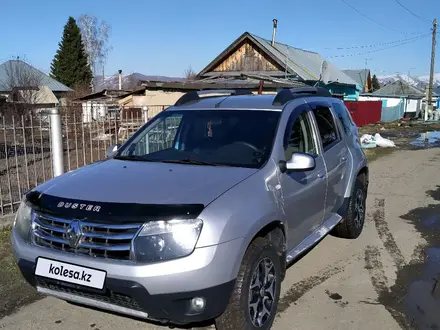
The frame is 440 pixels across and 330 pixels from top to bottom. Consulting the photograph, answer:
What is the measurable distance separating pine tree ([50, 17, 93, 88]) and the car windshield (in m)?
53.9

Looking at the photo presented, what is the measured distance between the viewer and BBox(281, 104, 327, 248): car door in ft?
12.0

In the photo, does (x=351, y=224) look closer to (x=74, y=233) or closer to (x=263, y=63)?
(x=74, y=233)

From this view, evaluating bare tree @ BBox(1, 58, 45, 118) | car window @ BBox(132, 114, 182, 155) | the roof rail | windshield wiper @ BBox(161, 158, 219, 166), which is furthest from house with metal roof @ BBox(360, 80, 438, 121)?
windshield wiper @ BBox(161, 158, 219, 166)

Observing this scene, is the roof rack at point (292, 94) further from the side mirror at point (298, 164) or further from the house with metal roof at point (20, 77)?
the house with metal roof at point (20, 77)

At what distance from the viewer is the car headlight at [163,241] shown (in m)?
2.68

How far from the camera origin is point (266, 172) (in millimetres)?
3398

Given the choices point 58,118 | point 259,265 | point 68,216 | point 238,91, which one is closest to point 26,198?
point 68,216

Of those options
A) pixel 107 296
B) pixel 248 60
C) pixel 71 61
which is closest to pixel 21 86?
pixel 248 60

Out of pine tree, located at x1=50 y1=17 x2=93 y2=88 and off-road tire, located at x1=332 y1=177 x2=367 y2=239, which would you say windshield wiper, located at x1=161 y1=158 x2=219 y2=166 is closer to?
off-road tire, located at x1=332 y1=177 x2=367 y2=239

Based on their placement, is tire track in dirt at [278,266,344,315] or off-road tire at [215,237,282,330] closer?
off-road tire at [215,237,282,330]

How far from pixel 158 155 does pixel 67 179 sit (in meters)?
0.87

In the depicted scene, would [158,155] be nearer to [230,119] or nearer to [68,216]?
[230,119]

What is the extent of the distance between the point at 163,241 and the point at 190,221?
0.66ft

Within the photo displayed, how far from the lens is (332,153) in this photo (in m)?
4.77
